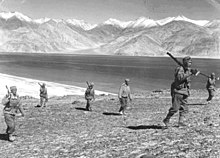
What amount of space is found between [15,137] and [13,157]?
10.1 ft

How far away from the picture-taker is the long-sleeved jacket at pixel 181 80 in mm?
11859

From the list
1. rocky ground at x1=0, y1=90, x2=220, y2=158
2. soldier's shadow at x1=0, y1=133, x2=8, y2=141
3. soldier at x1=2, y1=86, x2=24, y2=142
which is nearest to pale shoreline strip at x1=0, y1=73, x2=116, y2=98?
rocky ground at x1=0, y1=90, x2=220, y2=158

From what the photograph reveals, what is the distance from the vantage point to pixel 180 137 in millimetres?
11523

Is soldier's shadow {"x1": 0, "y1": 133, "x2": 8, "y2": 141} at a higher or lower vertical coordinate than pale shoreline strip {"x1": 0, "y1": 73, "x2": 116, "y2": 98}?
lower

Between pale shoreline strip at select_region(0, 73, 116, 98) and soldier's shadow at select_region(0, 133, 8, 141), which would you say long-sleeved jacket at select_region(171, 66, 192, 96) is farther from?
pale shoreline strip at select_region(0, 73, 116, 98)

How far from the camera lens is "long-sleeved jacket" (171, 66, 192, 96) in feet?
38.9

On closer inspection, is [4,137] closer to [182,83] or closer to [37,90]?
[182,83]

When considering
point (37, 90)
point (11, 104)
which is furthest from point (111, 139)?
point (37, 90)

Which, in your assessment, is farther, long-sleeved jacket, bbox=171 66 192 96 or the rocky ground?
long-sleeved jacket, bbox=171 66 192 96

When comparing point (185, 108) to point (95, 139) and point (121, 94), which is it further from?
point (121, 94)

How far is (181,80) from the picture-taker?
1195 cm

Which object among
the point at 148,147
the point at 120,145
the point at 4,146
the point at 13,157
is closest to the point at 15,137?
the point at 4,146

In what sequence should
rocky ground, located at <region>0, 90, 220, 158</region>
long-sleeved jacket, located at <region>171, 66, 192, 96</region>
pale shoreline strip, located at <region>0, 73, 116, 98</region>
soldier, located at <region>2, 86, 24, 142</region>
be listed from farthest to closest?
pale shoreline strip, located at <region>0, 73, 116, 98</region> → soldier, located at <region>2, 86, 24, 142</region> → long-sleeved jacket, located at <region>171, 66, 192, 96</region> → rocky ground, located at <region>0, 90, 220, 158</region>

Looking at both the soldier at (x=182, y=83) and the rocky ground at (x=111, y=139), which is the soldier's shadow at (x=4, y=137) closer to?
the rocky ground at (x=111, y=139)
